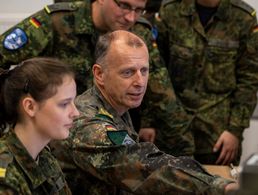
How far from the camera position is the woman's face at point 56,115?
1415 millimetres

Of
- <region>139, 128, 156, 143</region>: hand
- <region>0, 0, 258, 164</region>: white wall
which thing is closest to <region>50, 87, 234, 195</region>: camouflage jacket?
<region>139, 128, 156, 143</region>: hand

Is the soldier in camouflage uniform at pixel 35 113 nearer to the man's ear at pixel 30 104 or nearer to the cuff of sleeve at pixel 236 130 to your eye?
the man's ear at pixel 30 104

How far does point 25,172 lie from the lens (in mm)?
1354

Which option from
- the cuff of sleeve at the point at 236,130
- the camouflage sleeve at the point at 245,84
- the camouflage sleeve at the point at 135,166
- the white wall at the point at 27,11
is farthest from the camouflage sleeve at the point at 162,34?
the camouflage sleeve at the point at 135,166

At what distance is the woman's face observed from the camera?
4.64ft

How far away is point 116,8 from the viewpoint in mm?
2121

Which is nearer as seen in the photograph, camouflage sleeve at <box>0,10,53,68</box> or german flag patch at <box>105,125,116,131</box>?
german flag patch at <box>105,125,116,131</box>

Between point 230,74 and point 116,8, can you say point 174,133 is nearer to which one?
point 230,74

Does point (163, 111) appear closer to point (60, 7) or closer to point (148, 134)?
point (148, 134)

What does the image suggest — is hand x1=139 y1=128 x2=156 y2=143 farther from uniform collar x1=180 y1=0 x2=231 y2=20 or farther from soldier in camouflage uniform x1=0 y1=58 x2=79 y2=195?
soldier in camouflage uniform x1=0 y1=58 x2=79 y2=195

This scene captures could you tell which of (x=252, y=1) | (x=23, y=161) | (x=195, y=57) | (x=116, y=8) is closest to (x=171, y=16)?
(x=195, y=57)

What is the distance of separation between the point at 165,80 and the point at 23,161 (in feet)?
3.87

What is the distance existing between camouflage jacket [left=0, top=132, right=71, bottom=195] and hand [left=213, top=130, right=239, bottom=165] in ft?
4.35

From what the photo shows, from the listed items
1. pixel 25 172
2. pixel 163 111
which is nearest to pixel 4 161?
pixel 25 172
